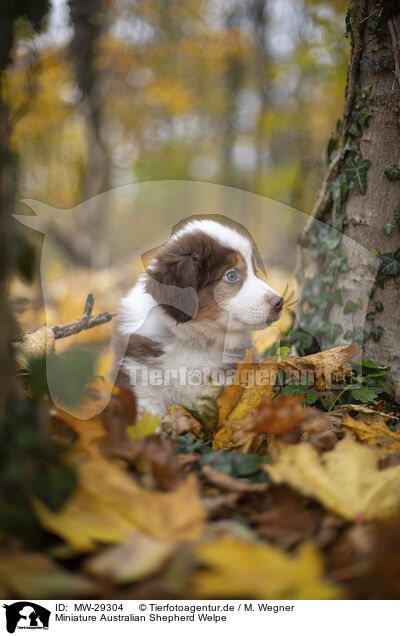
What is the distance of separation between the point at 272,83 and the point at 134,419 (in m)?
9.19

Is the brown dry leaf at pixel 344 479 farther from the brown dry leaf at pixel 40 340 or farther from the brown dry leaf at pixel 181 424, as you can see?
the brown dry leaf at pixel 40 340

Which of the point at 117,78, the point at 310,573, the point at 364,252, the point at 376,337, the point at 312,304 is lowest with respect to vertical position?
the point at 310,573

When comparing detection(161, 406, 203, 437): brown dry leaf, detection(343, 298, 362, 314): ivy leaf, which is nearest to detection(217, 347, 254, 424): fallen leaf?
detection(161, 406, 203, 437): brown dry leaf

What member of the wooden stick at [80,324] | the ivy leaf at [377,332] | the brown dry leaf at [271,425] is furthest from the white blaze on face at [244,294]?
the brown dry leaf at [271,425]

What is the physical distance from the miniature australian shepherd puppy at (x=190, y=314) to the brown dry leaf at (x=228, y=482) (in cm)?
105

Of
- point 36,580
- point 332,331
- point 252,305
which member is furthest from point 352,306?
point 36,580

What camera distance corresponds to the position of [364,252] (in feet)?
7.85

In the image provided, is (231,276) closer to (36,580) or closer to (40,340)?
(40,340)

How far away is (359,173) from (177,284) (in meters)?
1.07

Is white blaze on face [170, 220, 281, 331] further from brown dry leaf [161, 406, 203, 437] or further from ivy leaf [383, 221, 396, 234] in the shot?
brown dry leaf [161, 406, 203, 437]

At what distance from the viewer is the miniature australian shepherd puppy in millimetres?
2367

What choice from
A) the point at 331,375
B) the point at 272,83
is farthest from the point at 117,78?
the point at 331,375

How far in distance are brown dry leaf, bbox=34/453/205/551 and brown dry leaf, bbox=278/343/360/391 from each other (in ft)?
3.56

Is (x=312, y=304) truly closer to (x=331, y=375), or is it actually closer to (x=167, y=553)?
(x=331, y=375)
